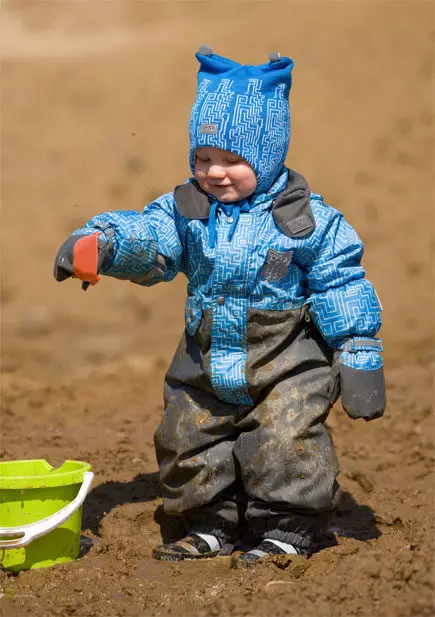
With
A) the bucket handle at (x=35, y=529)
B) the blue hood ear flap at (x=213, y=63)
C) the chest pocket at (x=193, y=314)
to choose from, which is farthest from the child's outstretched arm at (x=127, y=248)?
the bucket handle at (x=35, y=529)

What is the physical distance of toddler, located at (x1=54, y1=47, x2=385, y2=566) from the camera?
405 centimetres

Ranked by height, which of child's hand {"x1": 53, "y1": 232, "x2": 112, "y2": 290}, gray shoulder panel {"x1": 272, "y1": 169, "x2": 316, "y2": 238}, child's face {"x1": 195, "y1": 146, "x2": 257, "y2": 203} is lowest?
child's hand {"x1": 53, "y1": 232, "x2": 112, "y2": 290}

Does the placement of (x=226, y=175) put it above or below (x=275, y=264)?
above

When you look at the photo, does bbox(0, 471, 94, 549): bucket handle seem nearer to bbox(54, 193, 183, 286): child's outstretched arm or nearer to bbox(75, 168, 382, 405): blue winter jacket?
bbox(75, 168, 382, 405): blue winter jacket

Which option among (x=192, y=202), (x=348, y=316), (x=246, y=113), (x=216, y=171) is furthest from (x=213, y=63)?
(x=348, y=316)

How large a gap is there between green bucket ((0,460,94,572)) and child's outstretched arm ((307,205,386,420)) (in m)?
1.04

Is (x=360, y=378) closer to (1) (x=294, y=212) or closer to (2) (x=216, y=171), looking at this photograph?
(1) (x=294, y=212)

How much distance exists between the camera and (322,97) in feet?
35.1

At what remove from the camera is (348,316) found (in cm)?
405

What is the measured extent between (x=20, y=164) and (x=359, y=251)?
6.33m

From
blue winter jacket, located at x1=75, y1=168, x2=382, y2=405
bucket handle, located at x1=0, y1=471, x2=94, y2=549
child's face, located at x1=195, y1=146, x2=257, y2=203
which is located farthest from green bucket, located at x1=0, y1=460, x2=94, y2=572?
child's face, located at x1=195, y1=146, x2=257, y2=203

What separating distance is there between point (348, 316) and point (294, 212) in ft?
1.44

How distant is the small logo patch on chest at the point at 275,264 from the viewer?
4.04 meters

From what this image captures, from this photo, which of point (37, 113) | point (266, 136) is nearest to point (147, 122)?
point (37, 113)
